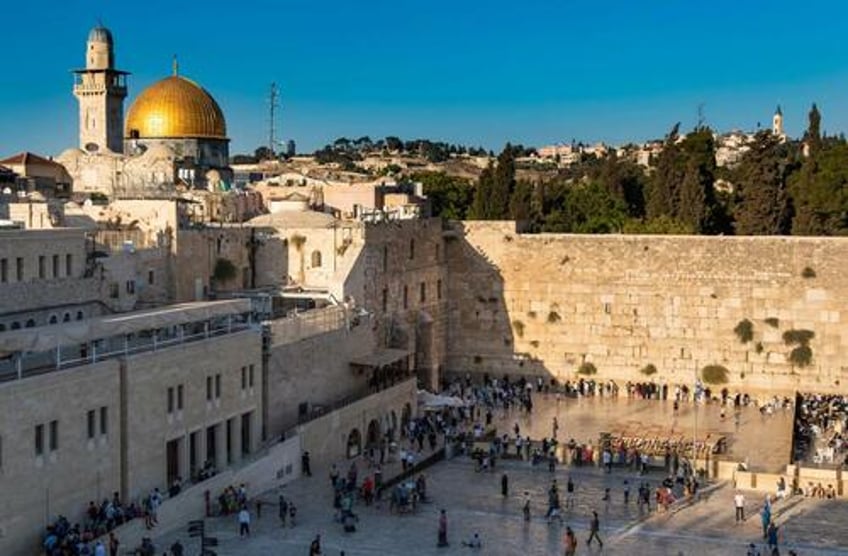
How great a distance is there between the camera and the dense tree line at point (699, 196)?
4084cm

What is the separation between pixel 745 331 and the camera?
116ft

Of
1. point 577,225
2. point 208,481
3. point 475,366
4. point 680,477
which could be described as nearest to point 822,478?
point 680,477

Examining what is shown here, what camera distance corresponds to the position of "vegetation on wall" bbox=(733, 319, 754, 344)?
35406mm

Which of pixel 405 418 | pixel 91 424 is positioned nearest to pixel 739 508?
pixel 405 418

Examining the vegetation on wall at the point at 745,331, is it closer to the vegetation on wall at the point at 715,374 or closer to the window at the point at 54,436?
the vegetation on wall at the point at 715,374

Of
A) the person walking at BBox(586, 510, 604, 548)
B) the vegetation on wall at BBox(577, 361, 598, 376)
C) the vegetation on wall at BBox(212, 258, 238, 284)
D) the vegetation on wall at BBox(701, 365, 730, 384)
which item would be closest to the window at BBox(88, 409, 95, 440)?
the person walking at BBox(586, 510, 604, 548)

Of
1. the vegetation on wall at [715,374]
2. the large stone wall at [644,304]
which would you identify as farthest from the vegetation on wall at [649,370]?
the vegetation on wall at [715,374]

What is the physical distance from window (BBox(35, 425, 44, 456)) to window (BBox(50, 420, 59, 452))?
21 centimetres

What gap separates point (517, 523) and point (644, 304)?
15483 mm

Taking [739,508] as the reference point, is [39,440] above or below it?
above

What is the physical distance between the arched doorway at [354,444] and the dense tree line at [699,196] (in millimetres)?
17079

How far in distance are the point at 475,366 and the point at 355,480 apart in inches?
564

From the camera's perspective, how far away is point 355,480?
24094mm

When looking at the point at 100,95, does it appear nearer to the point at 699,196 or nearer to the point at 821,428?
the point at 699,196
